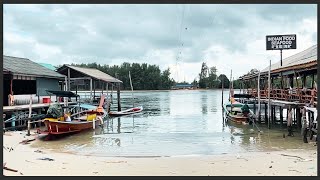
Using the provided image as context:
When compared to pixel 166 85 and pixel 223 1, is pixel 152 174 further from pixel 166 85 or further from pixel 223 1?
pixel 166 85

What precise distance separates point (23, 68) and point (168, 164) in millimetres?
15661

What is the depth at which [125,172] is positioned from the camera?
33.5 feet

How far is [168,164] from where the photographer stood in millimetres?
11523

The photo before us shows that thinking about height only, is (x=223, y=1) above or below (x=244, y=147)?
above

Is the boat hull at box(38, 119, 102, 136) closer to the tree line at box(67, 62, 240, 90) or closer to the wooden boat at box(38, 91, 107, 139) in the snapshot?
the wooden boat at box(38, 91, 107, 139)

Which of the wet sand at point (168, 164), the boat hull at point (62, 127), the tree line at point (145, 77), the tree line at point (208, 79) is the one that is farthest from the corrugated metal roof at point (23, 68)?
the tree line at point (208, 79)

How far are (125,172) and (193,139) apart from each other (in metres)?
8.90

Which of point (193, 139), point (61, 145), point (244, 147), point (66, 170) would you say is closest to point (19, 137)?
point (61, 145)

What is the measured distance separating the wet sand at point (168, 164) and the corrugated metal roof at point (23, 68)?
889 centimetres

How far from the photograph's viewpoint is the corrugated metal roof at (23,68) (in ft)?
71.0

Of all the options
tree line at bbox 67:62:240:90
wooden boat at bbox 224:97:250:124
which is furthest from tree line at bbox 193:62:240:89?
wooden boat at bbox 224:97:250:124

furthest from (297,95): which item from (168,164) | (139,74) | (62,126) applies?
(139,74)

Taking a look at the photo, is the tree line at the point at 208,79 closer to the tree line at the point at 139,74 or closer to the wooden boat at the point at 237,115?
the tree line at the point at 139,74

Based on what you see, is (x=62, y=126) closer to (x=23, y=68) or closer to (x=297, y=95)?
(x=23, y=68)
